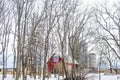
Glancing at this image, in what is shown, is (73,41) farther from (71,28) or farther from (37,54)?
(37,54)

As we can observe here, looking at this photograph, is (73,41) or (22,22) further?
(73,41)

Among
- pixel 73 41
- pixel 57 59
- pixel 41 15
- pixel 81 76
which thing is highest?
pixel 41 15

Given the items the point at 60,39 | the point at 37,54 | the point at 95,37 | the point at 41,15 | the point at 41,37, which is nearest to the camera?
the point at 41,15

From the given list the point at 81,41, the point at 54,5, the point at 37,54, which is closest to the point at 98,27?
the point at 81,41

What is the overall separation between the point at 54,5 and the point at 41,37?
31.7 ft

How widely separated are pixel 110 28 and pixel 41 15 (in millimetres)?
17881

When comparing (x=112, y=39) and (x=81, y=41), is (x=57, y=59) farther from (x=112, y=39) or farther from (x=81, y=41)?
(x=112, y=39)

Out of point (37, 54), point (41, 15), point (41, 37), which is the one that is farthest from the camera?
point (37, 54)

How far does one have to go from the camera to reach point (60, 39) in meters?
31.5

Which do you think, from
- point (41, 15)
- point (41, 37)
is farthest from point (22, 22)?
point (41, 37)

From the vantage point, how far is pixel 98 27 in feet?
137

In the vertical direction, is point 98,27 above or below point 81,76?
above

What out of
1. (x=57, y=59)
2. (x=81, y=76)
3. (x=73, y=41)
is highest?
(x=73, y=41)

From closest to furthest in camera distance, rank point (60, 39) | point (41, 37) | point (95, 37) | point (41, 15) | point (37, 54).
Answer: point (41, 15) < point (60, 39) < point (41, 37) < point (95, 37) < point (37, 54)
